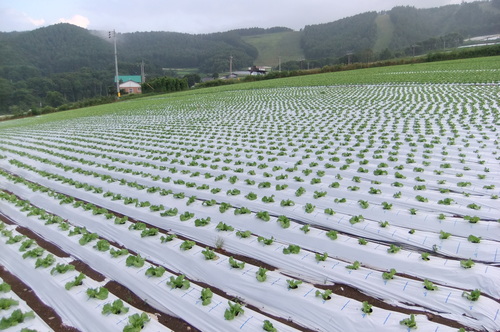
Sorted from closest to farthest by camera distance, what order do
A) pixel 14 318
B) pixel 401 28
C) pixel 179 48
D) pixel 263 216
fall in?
pixel 14 318 < pixel 263 216 < pixel 179 48 < pixel 401 28

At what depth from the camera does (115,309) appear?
3125 mm

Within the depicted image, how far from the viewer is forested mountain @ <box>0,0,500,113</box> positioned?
6082 centimetres

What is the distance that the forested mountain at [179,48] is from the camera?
60819mm

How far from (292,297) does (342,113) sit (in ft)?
35.8

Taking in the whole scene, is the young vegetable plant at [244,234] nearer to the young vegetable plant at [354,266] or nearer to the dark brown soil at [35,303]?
the young vegetable plant at [354,266]

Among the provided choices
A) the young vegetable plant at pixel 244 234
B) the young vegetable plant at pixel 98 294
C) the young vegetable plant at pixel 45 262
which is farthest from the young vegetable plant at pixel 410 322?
the young vegetable plant at pixel 45 262

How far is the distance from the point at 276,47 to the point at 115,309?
135981mm

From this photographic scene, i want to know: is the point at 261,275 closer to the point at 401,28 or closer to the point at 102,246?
the point at 102,246

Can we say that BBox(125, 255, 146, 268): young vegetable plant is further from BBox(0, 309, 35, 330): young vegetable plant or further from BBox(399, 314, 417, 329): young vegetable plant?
BBox(399, 314, 417, 329): young vegetable plant

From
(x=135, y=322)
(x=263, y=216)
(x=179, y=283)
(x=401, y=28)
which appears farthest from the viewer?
(x=401, y=28)

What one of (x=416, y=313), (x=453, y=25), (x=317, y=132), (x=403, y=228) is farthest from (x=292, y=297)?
(x=453, y=25)

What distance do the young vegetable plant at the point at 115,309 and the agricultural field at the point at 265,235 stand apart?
0.01 meters

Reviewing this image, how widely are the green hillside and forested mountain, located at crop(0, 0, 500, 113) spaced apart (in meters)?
1.91

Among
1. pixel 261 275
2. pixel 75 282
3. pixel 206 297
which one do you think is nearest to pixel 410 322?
pixel 261 275
